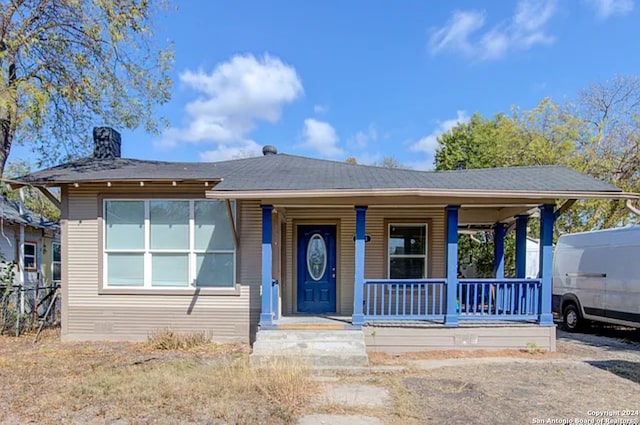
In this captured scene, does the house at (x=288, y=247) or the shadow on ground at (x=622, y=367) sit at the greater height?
the house at (x=288, y=247)

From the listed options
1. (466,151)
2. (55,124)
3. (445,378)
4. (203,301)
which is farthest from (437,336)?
(466,151)

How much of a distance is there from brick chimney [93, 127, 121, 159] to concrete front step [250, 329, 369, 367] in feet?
20.2

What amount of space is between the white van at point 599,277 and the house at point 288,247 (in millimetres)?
1649

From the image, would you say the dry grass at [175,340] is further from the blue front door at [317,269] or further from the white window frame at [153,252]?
the blue front door at [317,269]

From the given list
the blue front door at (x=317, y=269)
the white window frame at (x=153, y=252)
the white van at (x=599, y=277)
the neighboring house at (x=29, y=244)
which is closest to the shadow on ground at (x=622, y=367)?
the white van at (x=599, y=277)

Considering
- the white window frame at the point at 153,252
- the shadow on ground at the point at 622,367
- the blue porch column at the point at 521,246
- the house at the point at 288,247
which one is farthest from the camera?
the blue porch column at the point at 521,246

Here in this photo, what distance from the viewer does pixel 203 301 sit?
322 inches

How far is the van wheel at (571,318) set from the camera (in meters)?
10.0

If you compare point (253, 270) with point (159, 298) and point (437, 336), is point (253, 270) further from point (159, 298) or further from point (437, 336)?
point (437, 336)

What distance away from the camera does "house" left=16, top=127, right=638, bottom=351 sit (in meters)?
7.41

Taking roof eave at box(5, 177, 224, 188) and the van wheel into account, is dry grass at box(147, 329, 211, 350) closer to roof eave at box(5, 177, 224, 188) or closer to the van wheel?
roof eave at box(5, 177, 224, 188)

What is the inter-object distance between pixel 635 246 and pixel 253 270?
7.75 metres

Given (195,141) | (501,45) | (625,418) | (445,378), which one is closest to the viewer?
(625,418)

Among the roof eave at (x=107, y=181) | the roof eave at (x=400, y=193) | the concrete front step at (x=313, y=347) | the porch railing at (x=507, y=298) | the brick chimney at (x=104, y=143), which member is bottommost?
the concrete front step at (x=313, y=347)
